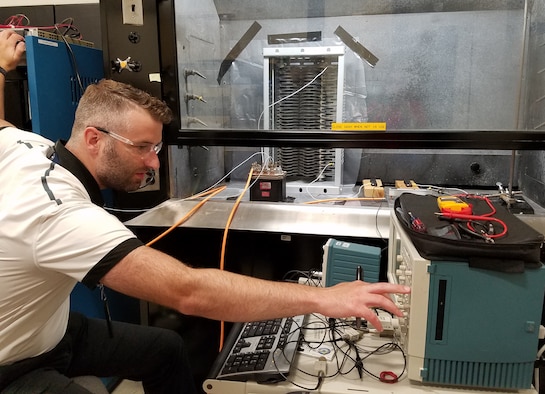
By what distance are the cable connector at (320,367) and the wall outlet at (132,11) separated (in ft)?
4.91

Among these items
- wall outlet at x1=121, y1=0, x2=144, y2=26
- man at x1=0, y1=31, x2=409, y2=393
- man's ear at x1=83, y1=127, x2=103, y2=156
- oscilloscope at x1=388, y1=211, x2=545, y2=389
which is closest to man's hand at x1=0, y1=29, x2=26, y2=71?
man at x1=0, y1=31, x2=409, y2=393

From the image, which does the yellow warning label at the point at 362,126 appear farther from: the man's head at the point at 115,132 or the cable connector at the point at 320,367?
the cable connector at the point at 320,367

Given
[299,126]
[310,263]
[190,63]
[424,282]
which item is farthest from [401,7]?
[424,282]

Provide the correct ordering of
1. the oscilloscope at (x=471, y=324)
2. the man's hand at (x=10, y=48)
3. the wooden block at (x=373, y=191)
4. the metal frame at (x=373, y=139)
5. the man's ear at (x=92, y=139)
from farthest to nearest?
the wooden block at (x=373, y=191)
the metal frame at (x=373, y=139)
the man's hand at (x=10, y=48)
the man's ear at (x=92, y=139)
the oscilloscope at (x=471, y=324)

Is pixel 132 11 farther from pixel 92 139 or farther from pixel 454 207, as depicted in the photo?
pixel 454 207

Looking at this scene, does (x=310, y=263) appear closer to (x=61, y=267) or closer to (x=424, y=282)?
(x=424, y=282)

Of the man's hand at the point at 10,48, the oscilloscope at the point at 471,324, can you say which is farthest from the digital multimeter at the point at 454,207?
the man's hand at the point at 10,48

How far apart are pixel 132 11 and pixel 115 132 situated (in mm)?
761

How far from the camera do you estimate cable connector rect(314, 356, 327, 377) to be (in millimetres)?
1065

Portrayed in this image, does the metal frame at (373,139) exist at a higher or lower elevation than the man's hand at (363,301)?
higher

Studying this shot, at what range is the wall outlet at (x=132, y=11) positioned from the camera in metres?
1.84

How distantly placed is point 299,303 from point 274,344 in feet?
0.79

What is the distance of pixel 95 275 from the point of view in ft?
3.12

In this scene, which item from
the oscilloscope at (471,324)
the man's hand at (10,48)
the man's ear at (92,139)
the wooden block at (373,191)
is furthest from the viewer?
the wooden block at (373,191)
